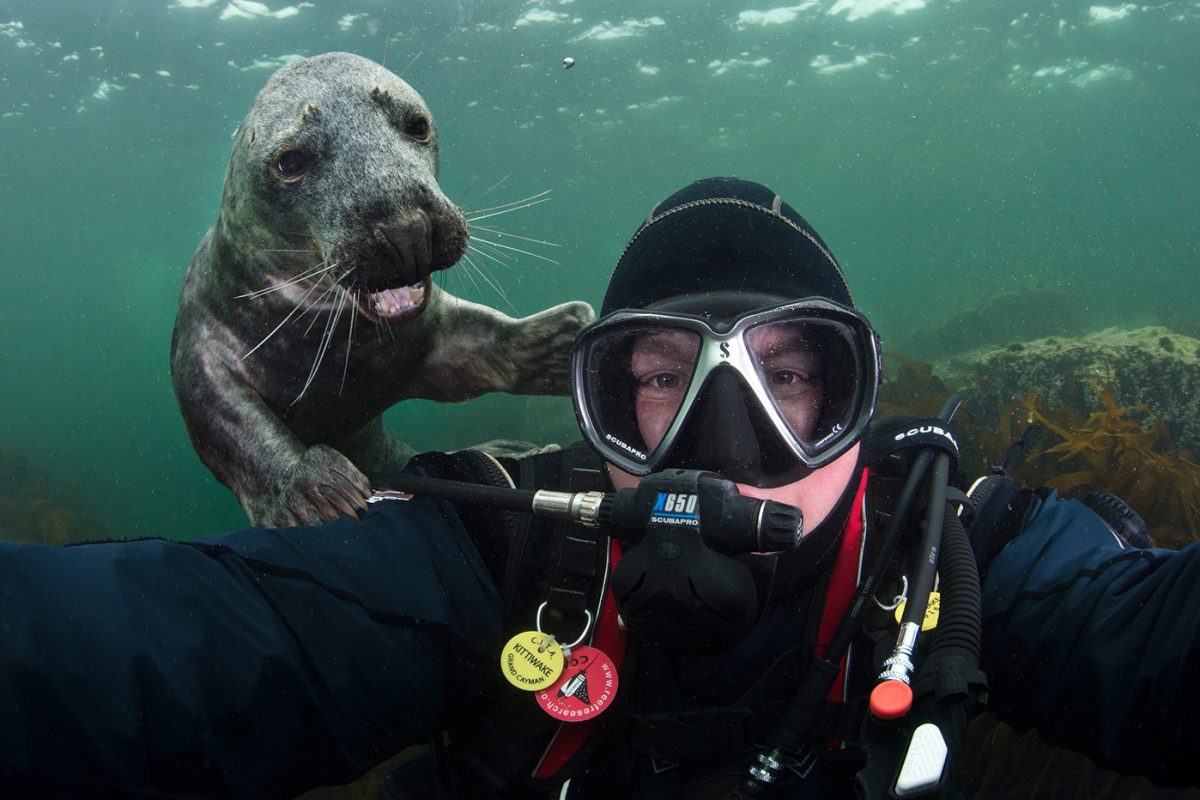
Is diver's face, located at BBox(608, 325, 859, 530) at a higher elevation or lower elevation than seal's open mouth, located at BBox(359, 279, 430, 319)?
lower

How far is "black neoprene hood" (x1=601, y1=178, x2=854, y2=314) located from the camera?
94.7 inches

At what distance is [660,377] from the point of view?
248cm

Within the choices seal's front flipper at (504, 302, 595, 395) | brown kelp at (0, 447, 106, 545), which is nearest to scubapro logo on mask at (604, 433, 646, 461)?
seal's front flipper at (504, 302, 595, 395)

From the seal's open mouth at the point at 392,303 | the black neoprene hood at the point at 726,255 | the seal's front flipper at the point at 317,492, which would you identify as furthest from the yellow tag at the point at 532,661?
the seal's open mouth at the point at 392,303

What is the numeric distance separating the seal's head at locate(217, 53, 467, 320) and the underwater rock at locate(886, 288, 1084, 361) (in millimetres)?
24195

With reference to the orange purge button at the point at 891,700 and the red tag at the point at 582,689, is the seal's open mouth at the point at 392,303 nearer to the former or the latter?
the red tag at the point at 582,689

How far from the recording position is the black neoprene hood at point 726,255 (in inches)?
94.7

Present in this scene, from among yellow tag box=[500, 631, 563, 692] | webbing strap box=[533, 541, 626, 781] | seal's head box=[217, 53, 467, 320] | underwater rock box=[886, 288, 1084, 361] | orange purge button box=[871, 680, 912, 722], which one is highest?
seal's head box=[217, 53, 467, 320]

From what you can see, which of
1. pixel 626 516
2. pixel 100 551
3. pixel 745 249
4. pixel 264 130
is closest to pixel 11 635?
pixel 100 551

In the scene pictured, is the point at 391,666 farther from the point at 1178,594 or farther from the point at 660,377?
the point at 1178,594

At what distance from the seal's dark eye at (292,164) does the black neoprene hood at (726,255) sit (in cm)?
153

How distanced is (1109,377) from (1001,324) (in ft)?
73.1

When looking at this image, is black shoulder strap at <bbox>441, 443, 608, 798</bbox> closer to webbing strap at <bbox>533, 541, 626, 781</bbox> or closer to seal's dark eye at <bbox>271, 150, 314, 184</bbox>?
webbing strap at <bbox>533, 541, 626, 781</bbox>

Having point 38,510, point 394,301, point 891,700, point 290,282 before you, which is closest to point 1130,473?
point 891,700
